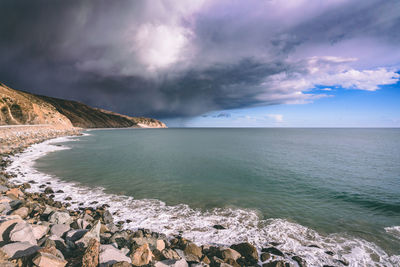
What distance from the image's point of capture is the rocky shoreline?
481 cm

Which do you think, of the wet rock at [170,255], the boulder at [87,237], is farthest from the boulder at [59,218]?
the wet rock at [170,255]

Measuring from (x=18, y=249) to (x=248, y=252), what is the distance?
24.0 feet

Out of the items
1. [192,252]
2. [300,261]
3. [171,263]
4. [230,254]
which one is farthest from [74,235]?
[300,261]

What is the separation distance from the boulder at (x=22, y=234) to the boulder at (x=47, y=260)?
1.43 m

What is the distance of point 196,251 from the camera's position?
693cm

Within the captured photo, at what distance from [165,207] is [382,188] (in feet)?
66.2

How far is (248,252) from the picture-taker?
7.46 meters

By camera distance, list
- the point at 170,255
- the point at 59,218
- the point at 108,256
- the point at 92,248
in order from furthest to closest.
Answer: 1. the point at 59,218
2. the point at 170,255
3. the point at 108,256
4. the point at 92,248

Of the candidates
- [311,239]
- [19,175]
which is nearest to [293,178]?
[311,239]

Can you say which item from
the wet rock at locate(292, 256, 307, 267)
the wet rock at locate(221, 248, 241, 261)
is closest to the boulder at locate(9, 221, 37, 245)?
the wet rock at locate(221, 248, 241, 261)

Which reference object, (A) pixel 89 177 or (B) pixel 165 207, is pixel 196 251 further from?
(A) pixel 89 177

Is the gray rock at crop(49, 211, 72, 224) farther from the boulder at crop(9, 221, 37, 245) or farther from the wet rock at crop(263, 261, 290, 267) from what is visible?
the wet rock at crop(263, 261, 290, 267)

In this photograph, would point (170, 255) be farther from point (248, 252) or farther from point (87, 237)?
point (248, 252)

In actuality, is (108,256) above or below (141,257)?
above
